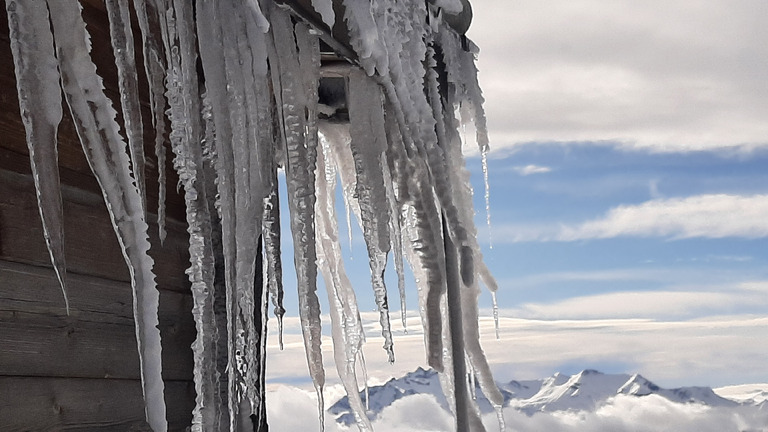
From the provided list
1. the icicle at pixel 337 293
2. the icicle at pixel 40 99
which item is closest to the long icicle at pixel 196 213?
the icicle at pixel 40 99

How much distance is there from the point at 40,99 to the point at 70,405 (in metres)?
0.78

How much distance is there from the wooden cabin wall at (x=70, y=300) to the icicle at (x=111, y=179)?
0.50 meters

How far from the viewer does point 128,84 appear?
44.1 inches

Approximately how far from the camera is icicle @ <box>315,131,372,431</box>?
2.07m

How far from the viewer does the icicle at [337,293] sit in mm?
2074

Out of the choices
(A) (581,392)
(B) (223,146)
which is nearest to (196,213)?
(B) (223,146)

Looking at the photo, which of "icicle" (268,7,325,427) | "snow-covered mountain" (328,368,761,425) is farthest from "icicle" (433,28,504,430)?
"snow-covered mountain" (328,368,761,425)

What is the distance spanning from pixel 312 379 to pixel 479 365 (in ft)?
2.22

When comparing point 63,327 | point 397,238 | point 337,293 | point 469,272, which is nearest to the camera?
point 63,327

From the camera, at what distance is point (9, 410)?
1408 mm

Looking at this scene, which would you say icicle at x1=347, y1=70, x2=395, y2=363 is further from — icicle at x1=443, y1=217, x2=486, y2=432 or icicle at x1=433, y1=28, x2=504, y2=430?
icicle at x1=443, y1=217, x2=486, y2=432

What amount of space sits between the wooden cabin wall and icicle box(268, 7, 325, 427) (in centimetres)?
46

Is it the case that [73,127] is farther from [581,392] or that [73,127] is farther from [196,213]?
[581,392]

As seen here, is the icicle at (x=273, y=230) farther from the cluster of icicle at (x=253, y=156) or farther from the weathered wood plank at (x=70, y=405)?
the weathered wood plank at (x=70, y=405)
